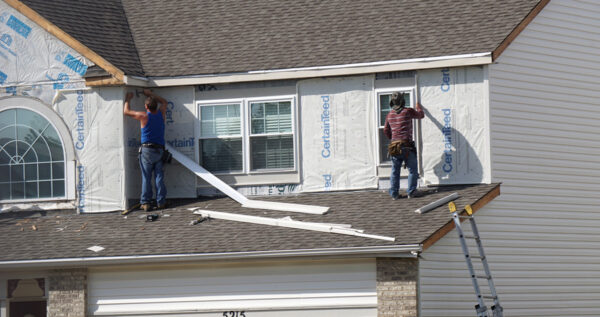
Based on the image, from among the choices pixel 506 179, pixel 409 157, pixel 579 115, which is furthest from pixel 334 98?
pixel 579 115

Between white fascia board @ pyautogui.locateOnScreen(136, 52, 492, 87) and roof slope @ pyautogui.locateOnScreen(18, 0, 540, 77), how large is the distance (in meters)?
0.12

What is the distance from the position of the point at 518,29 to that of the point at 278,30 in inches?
185

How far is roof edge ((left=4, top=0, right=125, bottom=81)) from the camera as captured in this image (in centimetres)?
1859

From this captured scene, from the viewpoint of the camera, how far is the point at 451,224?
51.6ft

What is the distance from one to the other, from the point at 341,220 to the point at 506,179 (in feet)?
10.3

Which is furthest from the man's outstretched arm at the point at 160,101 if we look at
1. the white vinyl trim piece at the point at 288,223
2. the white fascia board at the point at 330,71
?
the white vinyl trim piece at the point at 288,223

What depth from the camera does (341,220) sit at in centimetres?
1664

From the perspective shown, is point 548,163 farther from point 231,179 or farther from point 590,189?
point 231,179

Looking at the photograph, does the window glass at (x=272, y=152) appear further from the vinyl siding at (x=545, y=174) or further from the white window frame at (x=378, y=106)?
the vinyl siding at (x=545, y=174)

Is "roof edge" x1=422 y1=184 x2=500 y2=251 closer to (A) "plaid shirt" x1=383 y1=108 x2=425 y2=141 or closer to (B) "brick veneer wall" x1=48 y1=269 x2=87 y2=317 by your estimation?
(A) "plaid shirt" x1=383 y1=108 x2=425 y2=141

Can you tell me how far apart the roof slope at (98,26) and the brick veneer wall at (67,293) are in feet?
13.1

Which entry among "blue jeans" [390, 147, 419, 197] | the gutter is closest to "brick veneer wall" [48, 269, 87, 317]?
the gutter

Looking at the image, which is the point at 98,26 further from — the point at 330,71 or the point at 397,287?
the point at 397,287

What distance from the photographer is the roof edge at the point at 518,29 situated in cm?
1731
